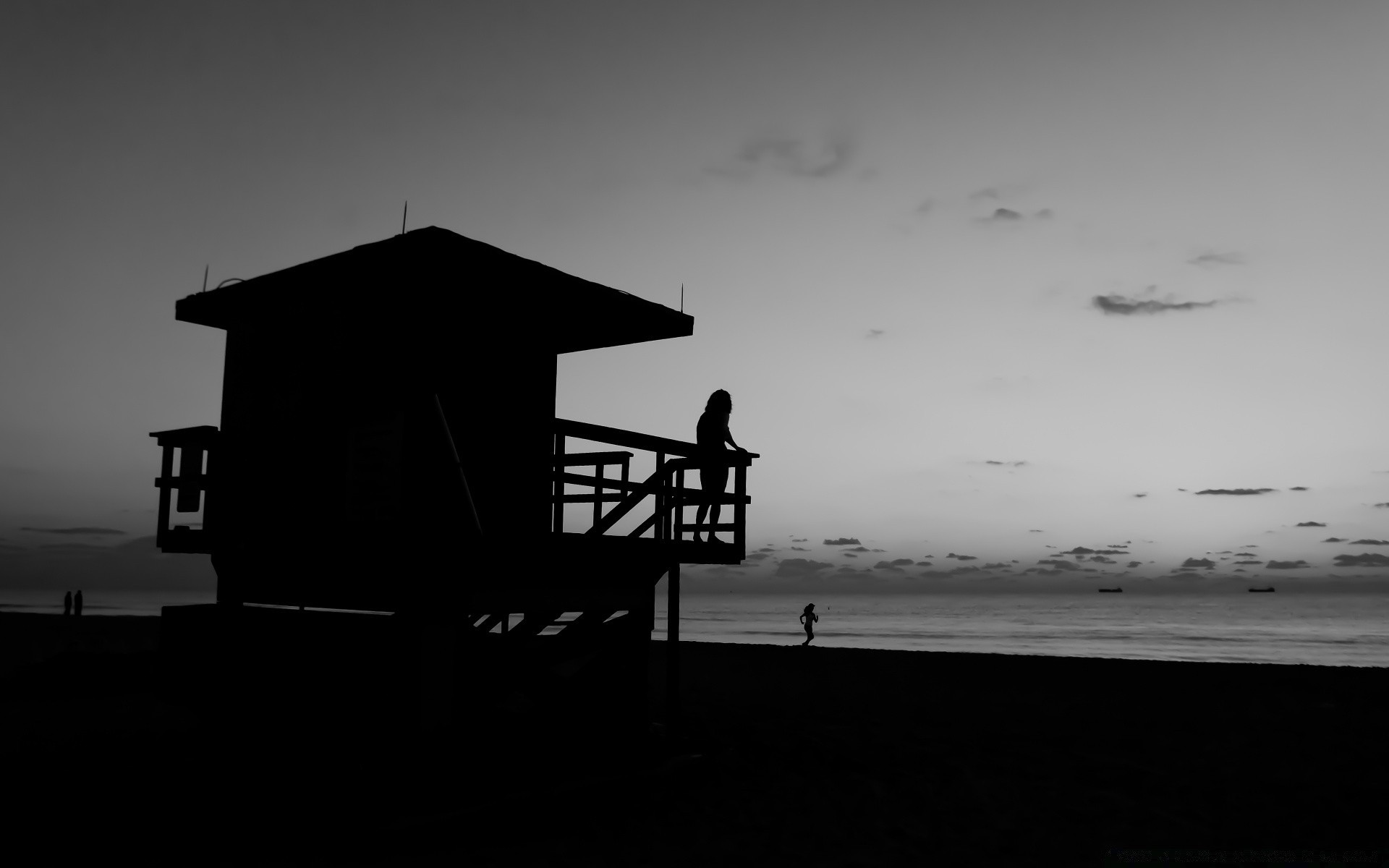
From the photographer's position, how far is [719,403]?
1170 cm

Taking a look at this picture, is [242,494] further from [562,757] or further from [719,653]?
[719,653]

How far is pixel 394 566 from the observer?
8.95 metres

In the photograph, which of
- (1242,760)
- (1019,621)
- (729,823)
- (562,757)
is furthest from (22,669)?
(1019,621)

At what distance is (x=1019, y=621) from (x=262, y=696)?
317 feet

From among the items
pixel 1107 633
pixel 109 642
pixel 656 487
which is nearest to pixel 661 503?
pixel 656 487

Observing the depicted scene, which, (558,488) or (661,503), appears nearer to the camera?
(558,488)

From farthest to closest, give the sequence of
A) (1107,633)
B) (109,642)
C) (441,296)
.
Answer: (1107,633), (109,642), (441,296)

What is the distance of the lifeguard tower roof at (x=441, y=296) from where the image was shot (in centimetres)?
933

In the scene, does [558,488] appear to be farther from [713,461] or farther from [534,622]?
[713,461]

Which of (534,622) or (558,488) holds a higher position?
(558,488)

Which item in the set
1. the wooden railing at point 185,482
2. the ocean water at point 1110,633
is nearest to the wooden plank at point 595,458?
the wooden railing at point 185,482

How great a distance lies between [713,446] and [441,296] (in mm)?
3705

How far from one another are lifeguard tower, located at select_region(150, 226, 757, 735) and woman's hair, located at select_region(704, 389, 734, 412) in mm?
631

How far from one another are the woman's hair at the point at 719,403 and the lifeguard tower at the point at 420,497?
63 cm
